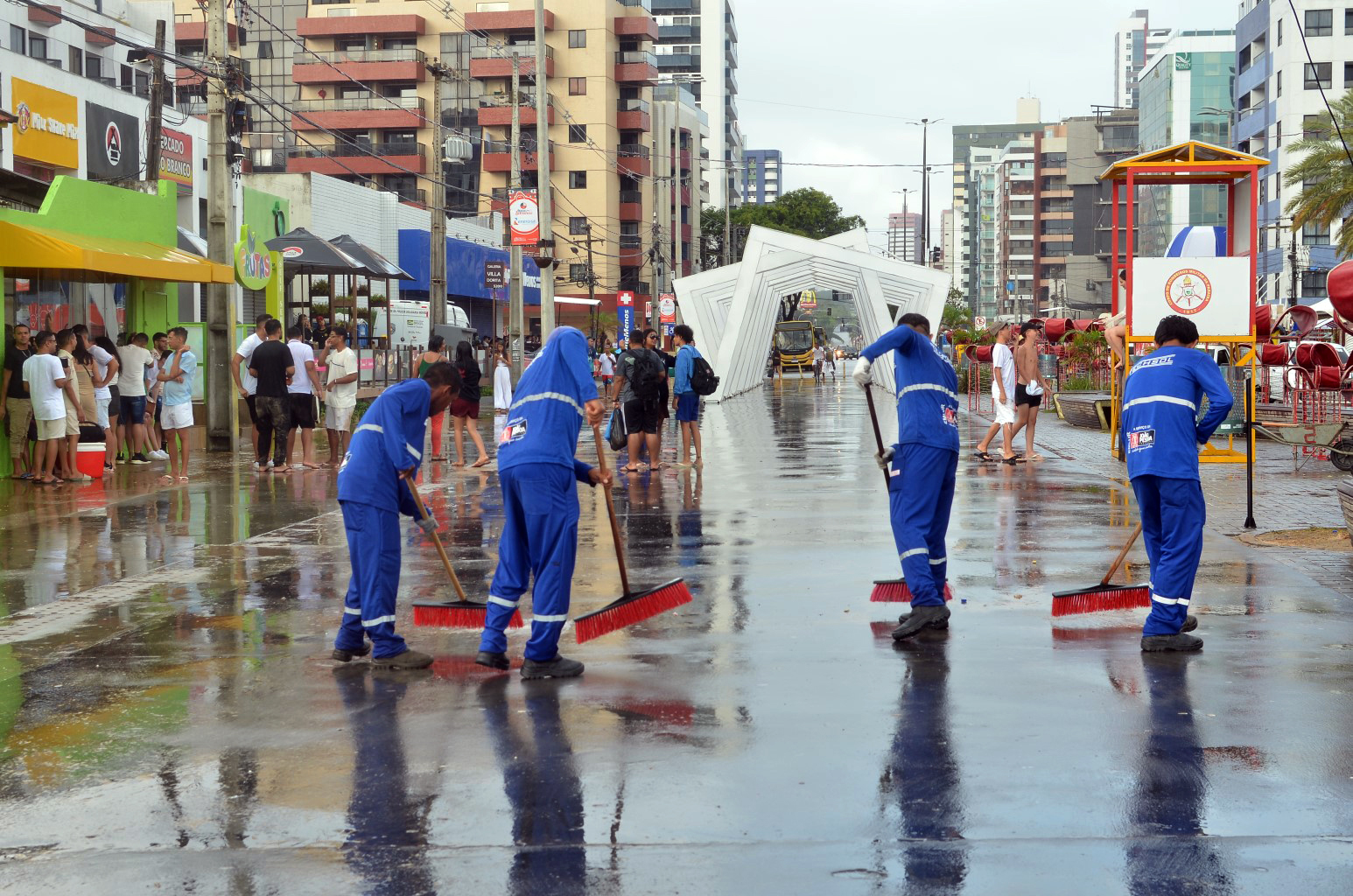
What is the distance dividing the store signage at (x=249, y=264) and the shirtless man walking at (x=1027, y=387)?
37.0 ft

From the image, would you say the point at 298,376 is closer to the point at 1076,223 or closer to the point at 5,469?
the point at 5,469

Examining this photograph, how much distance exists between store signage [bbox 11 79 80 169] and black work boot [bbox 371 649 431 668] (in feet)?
85.2

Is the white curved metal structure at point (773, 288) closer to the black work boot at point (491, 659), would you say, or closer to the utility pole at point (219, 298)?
the utility pole at point (219, 298)

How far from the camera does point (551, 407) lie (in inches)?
277

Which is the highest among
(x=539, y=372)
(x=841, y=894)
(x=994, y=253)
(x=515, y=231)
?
(x=994, y=253)

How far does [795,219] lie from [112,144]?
218 feet

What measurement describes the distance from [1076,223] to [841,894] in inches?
1151

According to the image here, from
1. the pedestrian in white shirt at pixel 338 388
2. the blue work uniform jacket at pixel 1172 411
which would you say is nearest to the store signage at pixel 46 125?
the pedestrian in white shirt at pixel 338 388

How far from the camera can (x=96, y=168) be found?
32.9 m

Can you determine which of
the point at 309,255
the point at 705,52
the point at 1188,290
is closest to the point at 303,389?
the point at 1188,290

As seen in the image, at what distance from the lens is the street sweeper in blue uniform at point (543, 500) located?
686cm

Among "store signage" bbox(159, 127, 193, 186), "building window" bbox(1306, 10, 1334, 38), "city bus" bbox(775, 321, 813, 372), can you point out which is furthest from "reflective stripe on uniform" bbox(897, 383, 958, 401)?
"building window" bbox(1306, 10, 1334, 38)

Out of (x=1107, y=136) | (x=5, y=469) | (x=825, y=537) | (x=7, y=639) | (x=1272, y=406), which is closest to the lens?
(x=7, y=639)

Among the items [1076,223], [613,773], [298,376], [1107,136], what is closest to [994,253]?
[1107,136]
